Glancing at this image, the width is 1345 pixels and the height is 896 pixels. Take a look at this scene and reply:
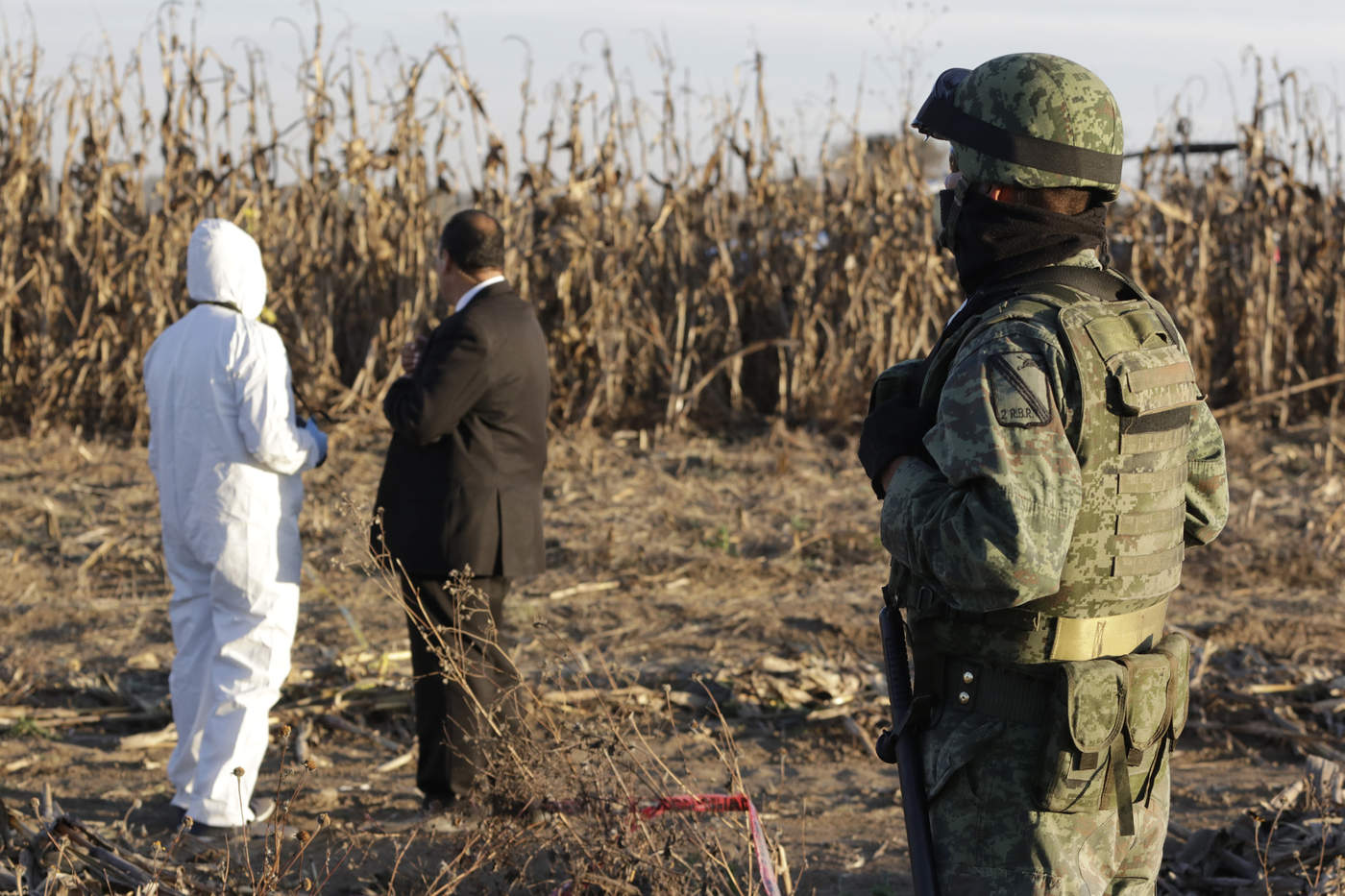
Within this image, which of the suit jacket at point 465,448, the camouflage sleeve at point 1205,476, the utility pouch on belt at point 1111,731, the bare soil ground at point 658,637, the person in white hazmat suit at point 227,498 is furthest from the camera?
the bare soil ground at point 658,637

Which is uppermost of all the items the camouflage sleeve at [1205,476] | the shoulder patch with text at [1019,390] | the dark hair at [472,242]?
the dark hair at [472,242]

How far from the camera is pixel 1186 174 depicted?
34.6 feet

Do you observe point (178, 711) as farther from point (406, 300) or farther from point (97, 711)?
point (406, 300)

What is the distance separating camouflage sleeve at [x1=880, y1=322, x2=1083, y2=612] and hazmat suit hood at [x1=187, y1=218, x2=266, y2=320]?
9.23 feet

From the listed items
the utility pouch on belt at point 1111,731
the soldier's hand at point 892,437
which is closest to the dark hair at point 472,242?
the soldier's hand at point 892,437

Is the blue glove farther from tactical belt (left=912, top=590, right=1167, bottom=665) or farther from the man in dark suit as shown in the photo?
tactical belt (left=912, top=590, right=1167, bottom=665)

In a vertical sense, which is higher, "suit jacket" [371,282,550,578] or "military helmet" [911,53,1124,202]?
"military helmet" [911,53,1124,202]

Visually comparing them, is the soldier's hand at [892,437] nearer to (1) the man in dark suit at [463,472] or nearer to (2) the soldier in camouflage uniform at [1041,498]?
(2) the soldier in camouflage uniform at [1041,498]

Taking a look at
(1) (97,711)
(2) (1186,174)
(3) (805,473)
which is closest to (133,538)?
(1) (97,711)

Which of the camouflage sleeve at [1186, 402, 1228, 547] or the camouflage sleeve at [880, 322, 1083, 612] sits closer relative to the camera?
the camouflage sleeve at [880, 322, 1083, 612]

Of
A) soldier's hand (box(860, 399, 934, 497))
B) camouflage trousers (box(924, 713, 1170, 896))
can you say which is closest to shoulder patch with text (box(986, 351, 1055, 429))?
soldier's hand (box(860, 399, 934, 497))

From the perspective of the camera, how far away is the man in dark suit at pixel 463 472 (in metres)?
4.25

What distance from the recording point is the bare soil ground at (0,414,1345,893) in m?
4.53

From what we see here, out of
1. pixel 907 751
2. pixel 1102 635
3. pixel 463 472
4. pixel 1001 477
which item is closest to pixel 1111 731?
pixel 1102 635
